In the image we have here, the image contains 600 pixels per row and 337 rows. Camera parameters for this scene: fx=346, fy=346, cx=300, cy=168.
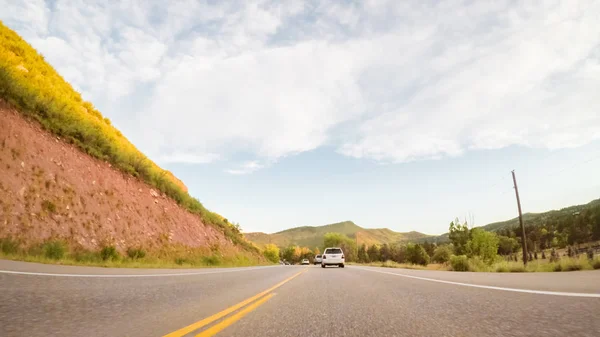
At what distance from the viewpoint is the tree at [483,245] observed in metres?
60.9

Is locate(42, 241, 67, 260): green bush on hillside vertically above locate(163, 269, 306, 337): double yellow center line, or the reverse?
locate(42, 241, 67, 260): green bush on hillside

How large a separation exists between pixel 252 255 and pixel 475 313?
3868cm

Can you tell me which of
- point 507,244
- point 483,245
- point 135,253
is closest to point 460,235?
point 483,245

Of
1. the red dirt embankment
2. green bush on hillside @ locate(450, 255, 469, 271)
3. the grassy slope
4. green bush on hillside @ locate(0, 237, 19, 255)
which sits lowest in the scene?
green bush on hillside @ locate(450, 255, 469, 271)

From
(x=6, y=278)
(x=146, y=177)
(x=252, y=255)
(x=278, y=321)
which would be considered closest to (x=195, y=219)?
(x=146, y=177)

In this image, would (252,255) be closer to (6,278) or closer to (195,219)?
(195,219)

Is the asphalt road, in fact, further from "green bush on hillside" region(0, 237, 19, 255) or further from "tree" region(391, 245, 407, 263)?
"tree" region(391, 245, 407, 263)

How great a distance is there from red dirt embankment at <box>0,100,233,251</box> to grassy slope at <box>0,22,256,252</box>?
0.85 m

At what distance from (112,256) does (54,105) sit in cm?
952

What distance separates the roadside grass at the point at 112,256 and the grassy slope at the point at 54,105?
5.49 meters

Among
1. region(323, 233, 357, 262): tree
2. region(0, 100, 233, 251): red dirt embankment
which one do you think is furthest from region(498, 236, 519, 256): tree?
region(0, 100, 233, 251): red dirt embankment

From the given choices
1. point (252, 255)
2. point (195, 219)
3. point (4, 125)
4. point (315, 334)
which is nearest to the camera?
point (315, 334)

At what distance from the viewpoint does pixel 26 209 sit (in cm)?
1317

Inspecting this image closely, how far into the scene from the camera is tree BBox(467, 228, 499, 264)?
60944 mm
